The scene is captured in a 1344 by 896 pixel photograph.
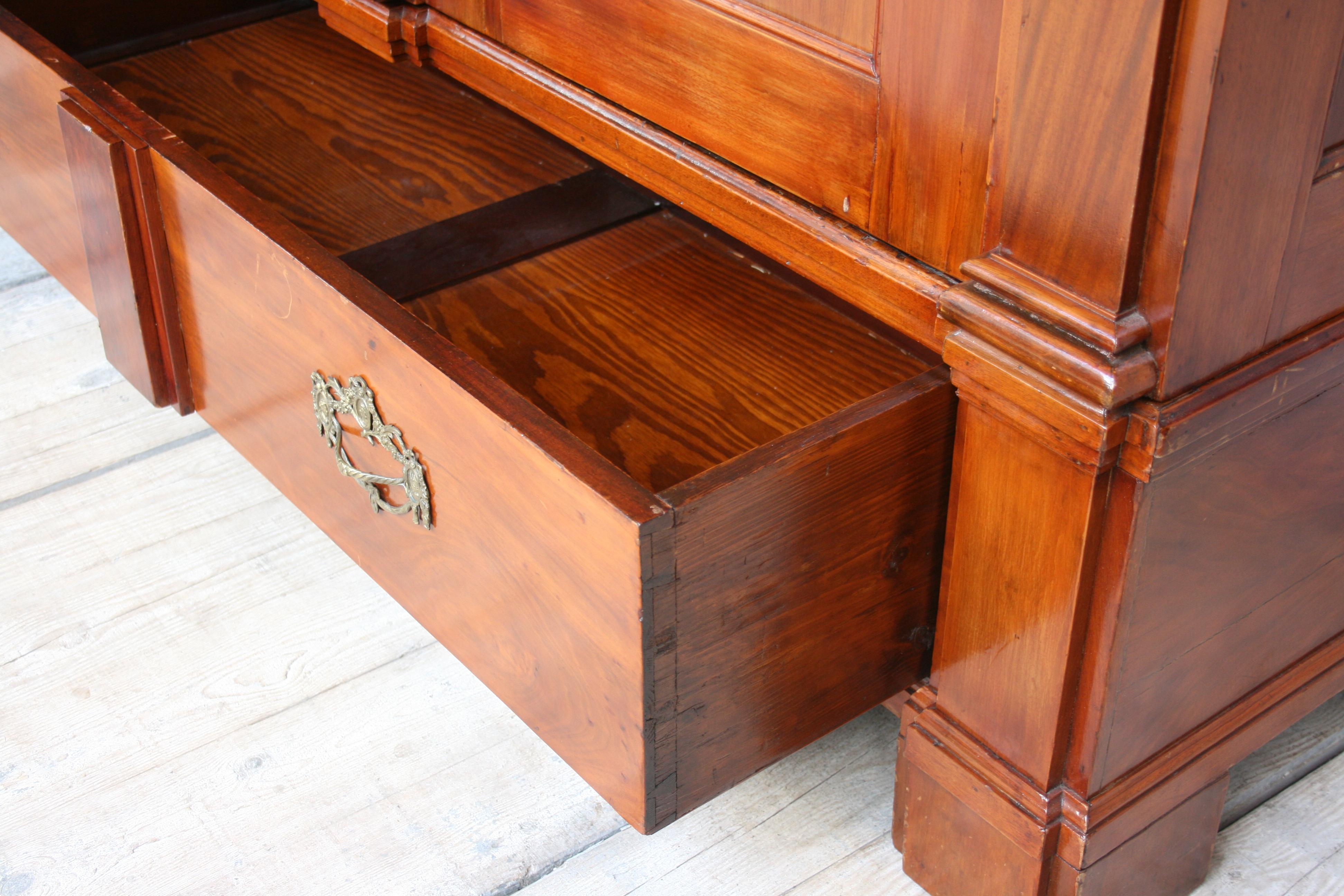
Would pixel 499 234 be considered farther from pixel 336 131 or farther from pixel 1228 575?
pixel 1228 575

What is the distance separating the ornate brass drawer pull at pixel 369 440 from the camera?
77 centimetres

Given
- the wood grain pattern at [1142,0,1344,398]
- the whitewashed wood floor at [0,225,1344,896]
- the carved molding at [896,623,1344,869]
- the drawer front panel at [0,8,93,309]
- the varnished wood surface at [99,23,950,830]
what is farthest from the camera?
the drawer front panel at [0,8,93,309]

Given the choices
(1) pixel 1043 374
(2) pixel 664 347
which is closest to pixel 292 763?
(2) pixel 664 347

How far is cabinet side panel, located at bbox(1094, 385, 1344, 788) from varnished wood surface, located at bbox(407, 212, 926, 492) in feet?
0.71

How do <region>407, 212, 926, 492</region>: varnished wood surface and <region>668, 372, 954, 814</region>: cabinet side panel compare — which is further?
<region>407, 212, 926, 492</region>: varnished wood surface

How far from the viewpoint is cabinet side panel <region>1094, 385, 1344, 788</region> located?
68cm

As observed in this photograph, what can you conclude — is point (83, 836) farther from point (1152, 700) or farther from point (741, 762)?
point (1152, 700)

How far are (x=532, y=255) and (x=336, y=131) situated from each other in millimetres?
265

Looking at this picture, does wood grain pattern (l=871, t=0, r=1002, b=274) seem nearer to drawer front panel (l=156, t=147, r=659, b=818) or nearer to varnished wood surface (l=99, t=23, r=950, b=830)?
varnished wood surface (l=99, t=23, r=950, b=830)

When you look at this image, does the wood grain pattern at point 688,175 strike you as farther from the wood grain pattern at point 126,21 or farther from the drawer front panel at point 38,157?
the wood grain pattern at point 126,21

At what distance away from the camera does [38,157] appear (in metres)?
1.07

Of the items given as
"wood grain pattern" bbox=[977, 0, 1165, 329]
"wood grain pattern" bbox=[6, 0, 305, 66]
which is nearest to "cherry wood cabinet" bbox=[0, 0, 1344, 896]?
"wood grain pattern" bbox=[977, 0, 1165, 329]

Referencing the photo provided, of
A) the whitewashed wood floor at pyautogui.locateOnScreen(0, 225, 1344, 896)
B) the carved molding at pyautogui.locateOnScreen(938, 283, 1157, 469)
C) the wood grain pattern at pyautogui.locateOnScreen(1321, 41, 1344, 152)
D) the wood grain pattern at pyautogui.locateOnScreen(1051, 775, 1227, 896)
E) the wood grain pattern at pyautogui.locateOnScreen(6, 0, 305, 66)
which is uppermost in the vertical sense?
the wood grain pattern at pyautogui.locateOnScreen(1321, 41, 1344, 152)

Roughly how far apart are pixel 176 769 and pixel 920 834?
19.5 inches
